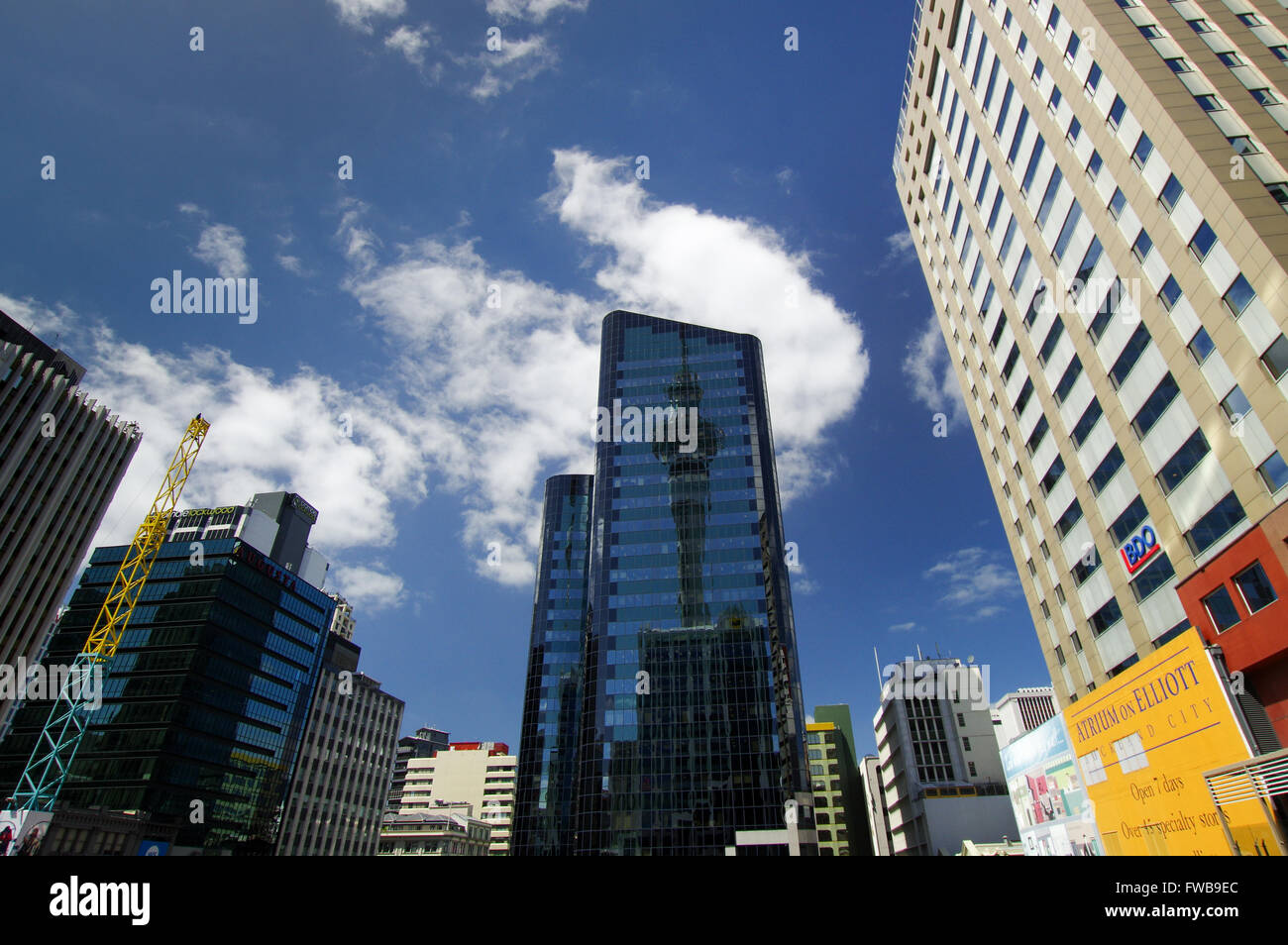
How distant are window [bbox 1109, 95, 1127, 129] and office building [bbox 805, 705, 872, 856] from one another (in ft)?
421

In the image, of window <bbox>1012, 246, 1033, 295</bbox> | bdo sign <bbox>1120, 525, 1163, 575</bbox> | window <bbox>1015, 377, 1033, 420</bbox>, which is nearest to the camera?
bdo sign <bbox>1120, 525, 1163, 575</bbox>

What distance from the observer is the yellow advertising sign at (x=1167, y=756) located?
1101 inches

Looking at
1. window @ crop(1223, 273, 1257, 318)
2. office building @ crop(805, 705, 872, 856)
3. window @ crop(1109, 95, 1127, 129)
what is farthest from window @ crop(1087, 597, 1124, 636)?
office building @ crop(805, 705, 872, 856)

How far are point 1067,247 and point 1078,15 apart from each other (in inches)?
489

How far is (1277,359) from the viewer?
89.2 feet

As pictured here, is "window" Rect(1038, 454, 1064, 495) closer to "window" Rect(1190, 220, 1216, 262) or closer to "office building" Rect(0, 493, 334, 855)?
"window" Rect(1190, 220, 1216, 262)

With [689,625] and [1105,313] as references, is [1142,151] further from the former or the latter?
[689,625]

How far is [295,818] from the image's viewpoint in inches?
4173

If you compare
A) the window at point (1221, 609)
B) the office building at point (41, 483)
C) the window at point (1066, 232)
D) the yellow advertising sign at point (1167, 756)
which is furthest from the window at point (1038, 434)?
the office building at point (41, 483)

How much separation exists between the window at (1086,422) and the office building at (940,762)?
70866 mm

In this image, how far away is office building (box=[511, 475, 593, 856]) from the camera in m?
112
